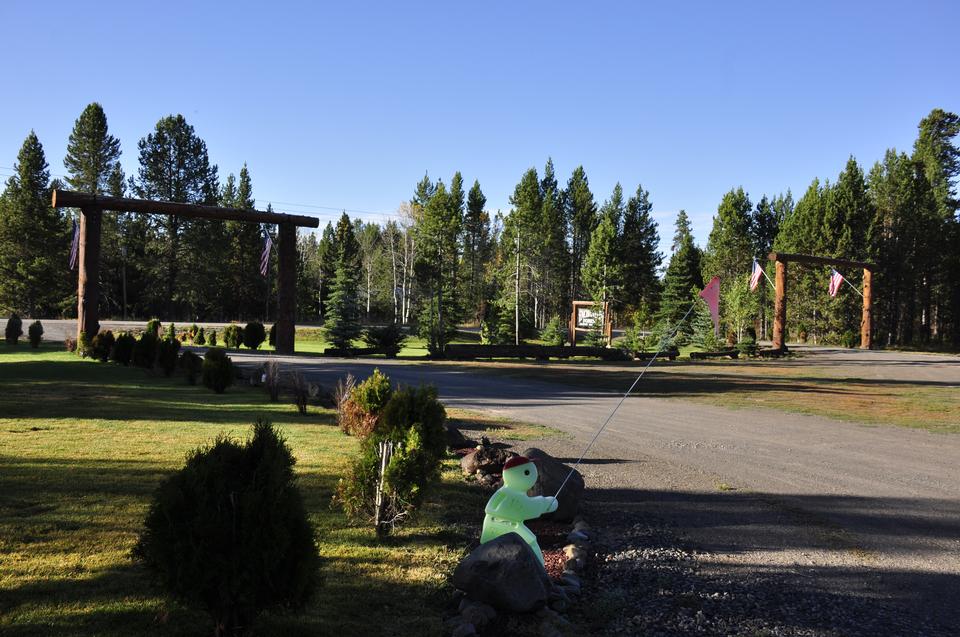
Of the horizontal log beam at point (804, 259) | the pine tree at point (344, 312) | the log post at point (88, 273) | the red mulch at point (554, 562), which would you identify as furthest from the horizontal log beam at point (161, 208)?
the horizontal log beam at point (804, 259)

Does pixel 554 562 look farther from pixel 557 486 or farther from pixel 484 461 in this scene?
pixel 484 461

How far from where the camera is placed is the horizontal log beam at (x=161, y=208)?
23047 mm

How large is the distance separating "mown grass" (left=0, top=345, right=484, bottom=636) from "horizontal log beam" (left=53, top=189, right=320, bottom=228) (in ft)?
47.1

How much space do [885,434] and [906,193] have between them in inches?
2105

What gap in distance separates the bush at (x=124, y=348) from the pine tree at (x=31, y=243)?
129 ft

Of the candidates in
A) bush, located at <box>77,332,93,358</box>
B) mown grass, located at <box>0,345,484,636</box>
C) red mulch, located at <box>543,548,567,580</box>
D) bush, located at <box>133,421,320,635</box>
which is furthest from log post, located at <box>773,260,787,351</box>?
bush, located at <box>133,421,320,635</box>

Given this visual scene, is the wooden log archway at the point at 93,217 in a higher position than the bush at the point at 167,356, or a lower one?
higher

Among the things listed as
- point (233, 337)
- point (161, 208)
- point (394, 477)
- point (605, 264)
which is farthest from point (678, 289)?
point (394, 477)

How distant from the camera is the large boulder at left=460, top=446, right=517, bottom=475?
786cm

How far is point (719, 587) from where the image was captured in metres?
4.54

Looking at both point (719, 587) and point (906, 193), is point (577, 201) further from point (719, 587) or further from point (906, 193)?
point (719, 587)

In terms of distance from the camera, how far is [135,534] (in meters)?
5.13

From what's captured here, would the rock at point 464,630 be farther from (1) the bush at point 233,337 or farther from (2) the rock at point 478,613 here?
(1) the bush at point 233,337

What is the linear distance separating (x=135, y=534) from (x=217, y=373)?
1005 centimetres
